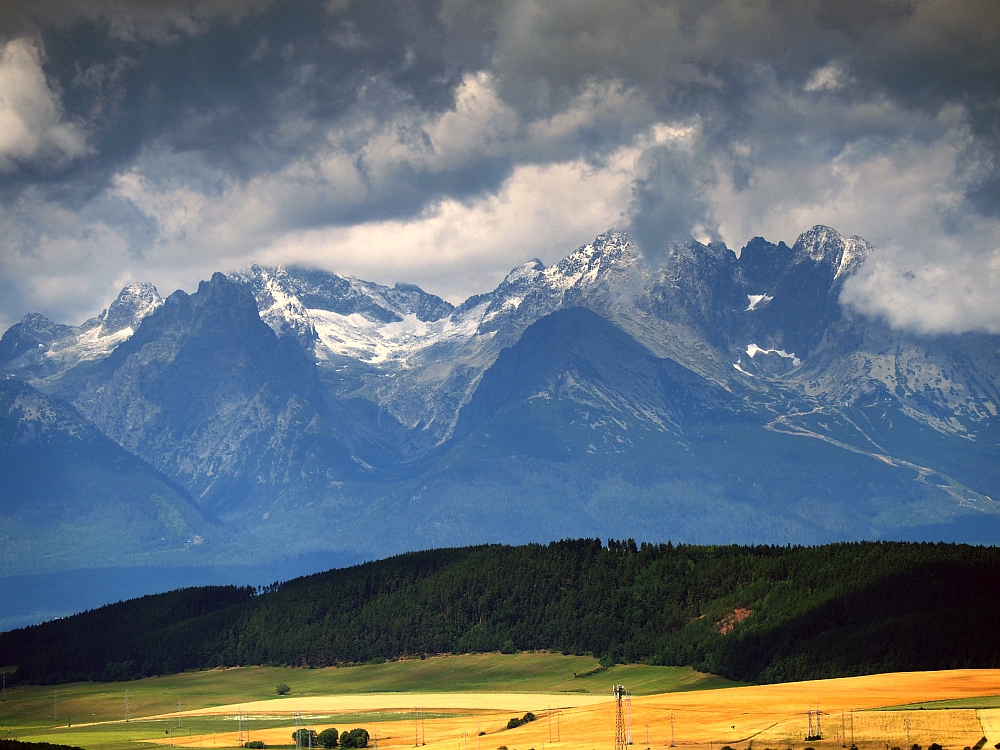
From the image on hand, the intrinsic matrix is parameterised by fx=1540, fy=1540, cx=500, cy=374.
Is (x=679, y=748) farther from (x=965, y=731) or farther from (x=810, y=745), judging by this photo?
(x=965, y=731)

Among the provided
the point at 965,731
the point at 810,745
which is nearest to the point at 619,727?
the point at 810,745

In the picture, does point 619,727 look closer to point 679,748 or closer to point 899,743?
point 679,748

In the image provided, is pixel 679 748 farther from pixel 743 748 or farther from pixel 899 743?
pixel 899 743

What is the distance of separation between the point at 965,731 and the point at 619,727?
46.1 meters

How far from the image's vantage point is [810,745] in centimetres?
19750

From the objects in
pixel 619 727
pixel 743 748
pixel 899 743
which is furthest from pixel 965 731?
pixel 619 727

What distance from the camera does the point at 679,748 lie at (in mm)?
199500

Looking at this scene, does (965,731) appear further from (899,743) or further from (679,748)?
(679,748)

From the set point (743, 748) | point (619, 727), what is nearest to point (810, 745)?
point (743, 748)

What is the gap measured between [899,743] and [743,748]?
19.9 meters

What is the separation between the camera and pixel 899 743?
197125 millimetres

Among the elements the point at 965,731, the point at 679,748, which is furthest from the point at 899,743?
the point at 679,748

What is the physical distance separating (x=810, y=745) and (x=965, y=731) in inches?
803
